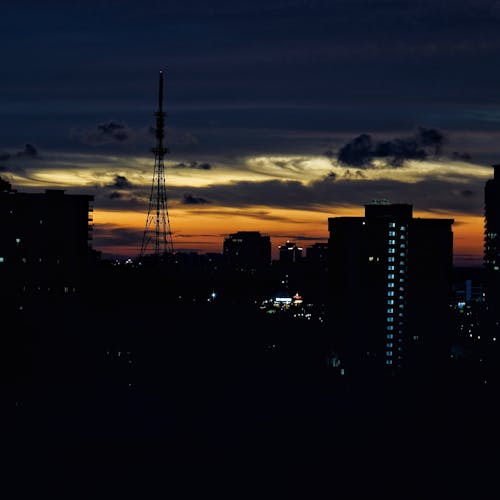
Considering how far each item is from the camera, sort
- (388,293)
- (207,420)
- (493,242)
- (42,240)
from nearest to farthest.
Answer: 1. (207,420)
2. (42,240)
3. (388,293)
4. (493,242)

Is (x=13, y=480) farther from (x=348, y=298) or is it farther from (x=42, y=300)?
(x=348, y=298)

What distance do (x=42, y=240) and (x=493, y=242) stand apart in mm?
76072

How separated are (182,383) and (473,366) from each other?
5637cm

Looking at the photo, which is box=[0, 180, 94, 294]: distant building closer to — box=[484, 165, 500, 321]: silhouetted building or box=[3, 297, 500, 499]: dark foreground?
box=[3, 297, 500, 499]: dark foreground

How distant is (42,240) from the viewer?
4146 inches

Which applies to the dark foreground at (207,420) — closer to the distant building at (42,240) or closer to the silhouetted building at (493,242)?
the distant building at (42,240)

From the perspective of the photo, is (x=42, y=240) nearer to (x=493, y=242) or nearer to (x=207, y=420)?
(x=207, y=420)

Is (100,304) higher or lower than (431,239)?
lower

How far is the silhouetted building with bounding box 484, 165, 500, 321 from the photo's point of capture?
157 metres

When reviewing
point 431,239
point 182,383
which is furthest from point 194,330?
point 431,239

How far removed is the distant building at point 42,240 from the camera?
104 metres

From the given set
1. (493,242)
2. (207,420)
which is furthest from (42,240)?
(493,242)

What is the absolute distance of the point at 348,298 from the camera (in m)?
139

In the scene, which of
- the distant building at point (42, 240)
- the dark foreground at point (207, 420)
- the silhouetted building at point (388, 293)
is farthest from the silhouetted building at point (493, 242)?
the distant building at point (42, 240)
